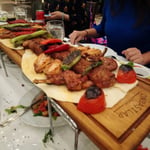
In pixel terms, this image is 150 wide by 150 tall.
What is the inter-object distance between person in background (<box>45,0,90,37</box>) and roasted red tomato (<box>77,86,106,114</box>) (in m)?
1.45

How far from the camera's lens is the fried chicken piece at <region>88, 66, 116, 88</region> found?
744mm

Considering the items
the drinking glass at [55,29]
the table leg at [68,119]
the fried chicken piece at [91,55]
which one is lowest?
the table leg at [68,119]

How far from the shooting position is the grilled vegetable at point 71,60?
825 millimetres

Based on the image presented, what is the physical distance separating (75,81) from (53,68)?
6.4 inches

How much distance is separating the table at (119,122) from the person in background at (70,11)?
56.5 inches

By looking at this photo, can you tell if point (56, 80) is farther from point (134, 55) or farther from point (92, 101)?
point (134, 55)

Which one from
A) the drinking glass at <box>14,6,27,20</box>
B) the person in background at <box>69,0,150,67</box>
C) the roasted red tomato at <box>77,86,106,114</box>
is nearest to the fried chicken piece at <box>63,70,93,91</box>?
the roasted red tomato at <box>77,86,106,114</box>

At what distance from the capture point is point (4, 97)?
100 centimetres

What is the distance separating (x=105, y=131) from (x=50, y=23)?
3.13ft

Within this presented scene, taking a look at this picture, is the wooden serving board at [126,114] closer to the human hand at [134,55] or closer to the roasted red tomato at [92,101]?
the roasted red tomato at [92,101]

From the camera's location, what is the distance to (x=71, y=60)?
0.85 meters

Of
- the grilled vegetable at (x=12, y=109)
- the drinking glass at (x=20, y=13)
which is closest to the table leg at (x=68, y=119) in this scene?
the grilled vegetable at (x=12, y=109)

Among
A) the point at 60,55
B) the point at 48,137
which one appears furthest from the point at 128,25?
the point at 48,137

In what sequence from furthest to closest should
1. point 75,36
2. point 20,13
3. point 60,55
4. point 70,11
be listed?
point 70,11 < point 20,13 < point 75,36 < point 60,55
